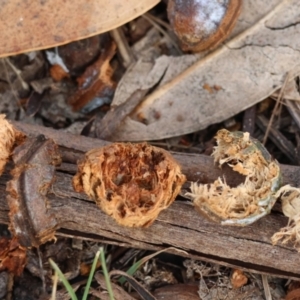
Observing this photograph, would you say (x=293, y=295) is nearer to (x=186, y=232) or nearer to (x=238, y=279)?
(x=238, y=279)

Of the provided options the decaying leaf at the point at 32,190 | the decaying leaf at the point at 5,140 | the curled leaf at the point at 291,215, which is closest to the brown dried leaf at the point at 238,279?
the curled leaf at the point at 291,215

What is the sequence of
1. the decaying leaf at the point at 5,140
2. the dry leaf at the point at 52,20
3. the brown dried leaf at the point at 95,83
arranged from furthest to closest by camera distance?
the brown dried leaf at the point at 95,83, the dry leaf at the point at 52,20, the decaying leaf at the point at 5,140

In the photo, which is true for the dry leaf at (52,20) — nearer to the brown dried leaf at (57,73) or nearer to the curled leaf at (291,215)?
the brown dried leaf at (57,73)

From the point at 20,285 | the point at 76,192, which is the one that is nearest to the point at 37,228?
the point at 76,192

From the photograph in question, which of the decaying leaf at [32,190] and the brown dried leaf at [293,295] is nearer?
the decaying leaf at [32,190]

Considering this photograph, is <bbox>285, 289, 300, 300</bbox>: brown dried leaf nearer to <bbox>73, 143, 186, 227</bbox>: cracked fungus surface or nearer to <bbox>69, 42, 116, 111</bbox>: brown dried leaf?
<bbox>73, 143, 186, 227</bbox>: cracked fungus surface

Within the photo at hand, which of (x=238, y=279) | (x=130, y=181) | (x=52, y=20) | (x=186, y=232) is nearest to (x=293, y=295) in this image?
(x=238, y=279)

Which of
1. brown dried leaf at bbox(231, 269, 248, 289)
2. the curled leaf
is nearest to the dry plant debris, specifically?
the curled leaf
